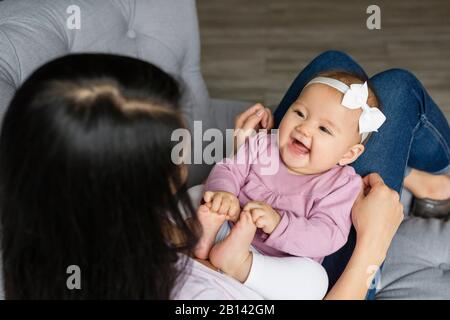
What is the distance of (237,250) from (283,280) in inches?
3.7

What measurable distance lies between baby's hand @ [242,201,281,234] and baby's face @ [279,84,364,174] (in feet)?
0.45

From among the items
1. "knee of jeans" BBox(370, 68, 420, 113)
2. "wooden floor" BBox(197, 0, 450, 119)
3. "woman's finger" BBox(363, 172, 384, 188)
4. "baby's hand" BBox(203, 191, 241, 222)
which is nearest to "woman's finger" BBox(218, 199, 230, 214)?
"baby's hand" BBox(203, 191, 241, 222)

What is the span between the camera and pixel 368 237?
1070 mm

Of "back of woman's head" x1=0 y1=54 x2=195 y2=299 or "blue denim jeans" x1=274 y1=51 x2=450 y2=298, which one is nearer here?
"back of woman's head" x1=0 y1=54 x2=195 y2=299

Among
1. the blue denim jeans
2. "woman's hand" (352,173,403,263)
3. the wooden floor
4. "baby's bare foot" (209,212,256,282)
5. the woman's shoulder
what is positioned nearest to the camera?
the woman's shoulder

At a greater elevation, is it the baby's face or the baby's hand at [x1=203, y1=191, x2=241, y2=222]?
the baby's face

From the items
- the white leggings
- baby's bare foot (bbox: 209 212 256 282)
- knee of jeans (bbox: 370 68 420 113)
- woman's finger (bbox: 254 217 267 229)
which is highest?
knee of jeans (bbox: 370 68 420 113)

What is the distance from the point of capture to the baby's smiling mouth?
3.61ft

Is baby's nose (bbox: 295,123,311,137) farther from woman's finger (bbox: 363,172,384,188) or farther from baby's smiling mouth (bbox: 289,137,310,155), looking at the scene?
woman's finger (bbox: 363,172,384,188)

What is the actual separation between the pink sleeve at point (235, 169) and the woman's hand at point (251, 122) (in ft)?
0.08

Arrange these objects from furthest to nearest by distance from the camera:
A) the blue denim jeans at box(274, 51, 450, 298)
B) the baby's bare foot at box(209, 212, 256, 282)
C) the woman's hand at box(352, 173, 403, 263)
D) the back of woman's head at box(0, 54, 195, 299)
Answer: the blue denim jeans at box(274, 51, 450, 298) → the woman's hand at box(352, 173, 403, 263) → the baby's bare foot at box(209, 212, 256, 282) → the back of woman's head at box(0, 54, 195, 299)

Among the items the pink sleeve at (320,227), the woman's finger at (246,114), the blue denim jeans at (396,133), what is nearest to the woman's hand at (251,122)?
the woman's finger at (246,114)

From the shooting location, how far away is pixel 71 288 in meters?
0.78
